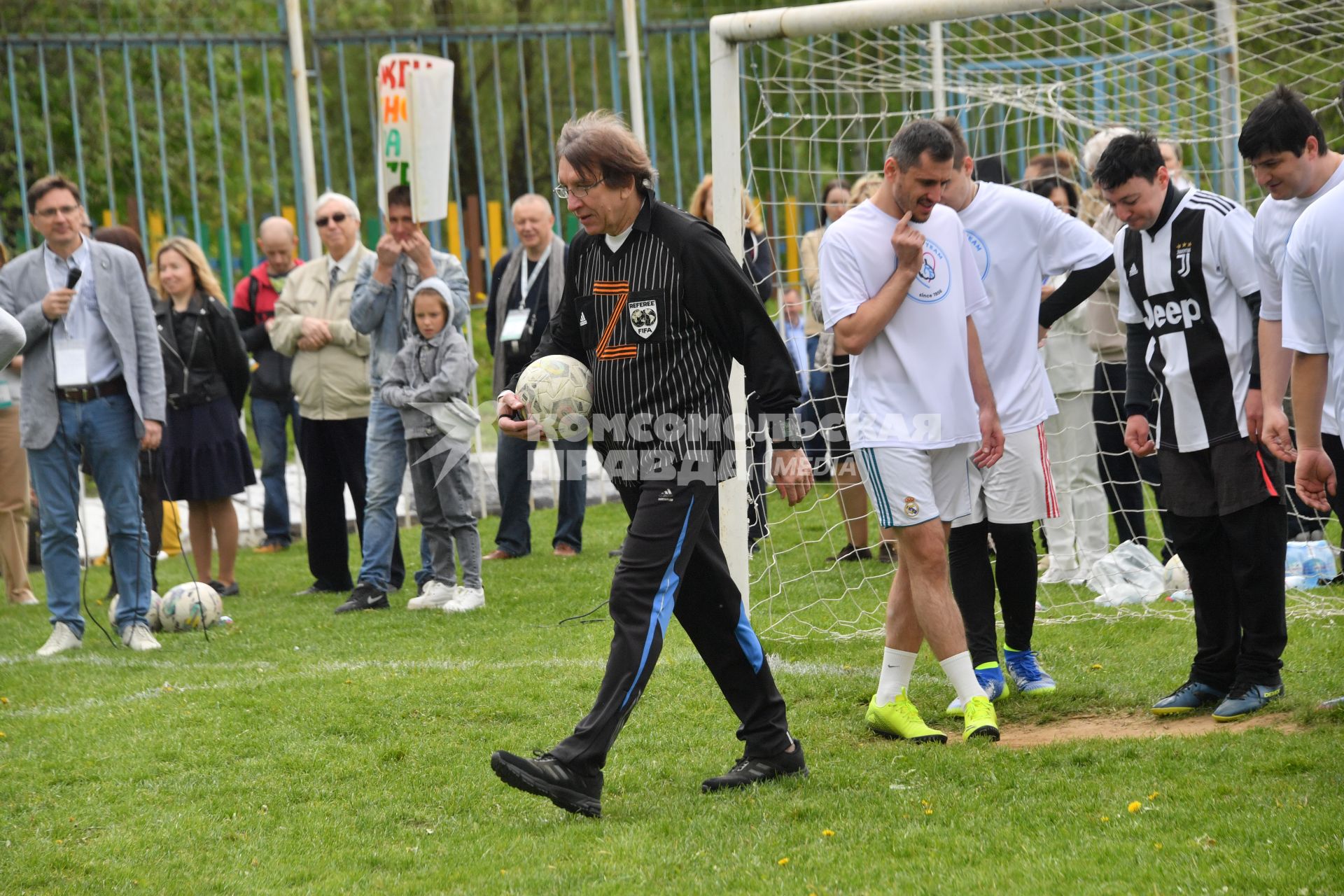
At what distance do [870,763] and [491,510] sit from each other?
8099 millimetres

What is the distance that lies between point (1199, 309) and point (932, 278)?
40.5 inches

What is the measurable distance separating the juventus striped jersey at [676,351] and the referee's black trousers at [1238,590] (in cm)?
185

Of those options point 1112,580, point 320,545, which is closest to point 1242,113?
point 1112,580

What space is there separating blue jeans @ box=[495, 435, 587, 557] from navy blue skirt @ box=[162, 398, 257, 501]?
176 centimetres

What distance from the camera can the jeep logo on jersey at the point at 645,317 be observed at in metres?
4.39

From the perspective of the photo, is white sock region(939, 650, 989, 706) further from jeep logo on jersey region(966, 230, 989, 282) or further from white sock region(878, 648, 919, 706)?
jeep logo on jersey region(966, 230, 989, 282)

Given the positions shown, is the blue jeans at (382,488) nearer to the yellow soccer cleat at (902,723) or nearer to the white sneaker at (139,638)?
the white sneaker at (139,638)

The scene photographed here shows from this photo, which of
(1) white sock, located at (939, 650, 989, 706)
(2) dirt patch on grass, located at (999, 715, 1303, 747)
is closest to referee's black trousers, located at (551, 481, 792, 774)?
(1) white sock, located at (939, 650, 989, 706)

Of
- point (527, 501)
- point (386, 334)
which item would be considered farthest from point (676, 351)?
point (527, 501)

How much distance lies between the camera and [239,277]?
12852 mm

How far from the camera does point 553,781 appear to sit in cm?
417

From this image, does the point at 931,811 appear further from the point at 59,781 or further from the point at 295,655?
the point at 295,655

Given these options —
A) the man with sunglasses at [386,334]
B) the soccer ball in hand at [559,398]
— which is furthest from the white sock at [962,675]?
the man with sunglasses at [386,334]

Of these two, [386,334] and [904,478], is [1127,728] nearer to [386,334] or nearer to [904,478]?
[904,478]
